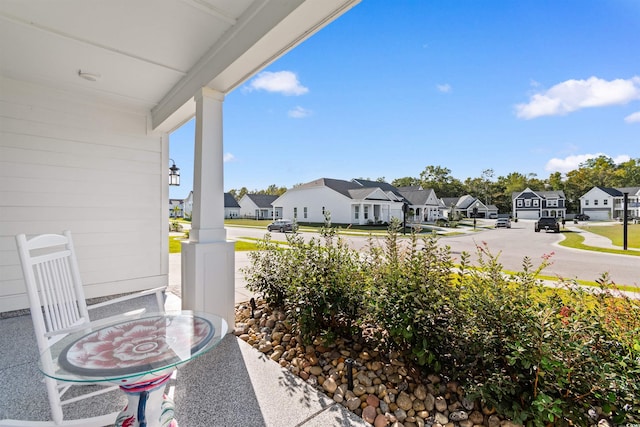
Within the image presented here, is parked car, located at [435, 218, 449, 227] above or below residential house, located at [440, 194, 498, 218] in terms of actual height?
below

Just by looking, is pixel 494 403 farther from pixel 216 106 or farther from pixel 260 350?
pixel 216 106

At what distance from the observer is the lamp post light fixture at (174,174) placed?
4505mm

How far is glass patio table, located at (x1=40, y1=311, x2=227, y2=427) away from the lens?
1093mm

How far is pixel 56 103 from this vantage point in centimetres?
349

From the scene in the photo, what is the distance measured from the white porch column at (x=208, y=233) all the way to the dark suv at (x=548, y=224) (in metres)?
3.58

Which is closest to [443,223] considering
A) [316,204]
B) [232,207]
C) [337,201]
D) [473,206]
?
[473,206]

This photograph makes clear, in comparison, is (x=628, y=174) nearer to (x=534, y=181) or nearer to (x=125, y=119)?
(x=534, y=181)

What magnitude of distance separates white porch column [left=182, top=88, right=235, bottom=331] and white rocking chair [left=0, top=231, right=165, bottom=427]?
549 millimetres

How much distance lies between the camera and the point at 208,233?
2.64 m

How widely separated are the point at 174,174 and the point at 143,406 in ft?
12.9

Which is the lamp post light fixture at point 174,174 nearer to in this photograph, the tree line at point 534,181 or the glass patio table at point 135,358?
the glass patio table at point 135,358

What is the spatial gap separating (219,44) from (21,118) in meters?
2.80

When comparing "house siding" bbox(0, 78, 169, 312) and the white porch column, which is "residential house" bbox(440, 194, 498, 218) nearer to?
the white porch column

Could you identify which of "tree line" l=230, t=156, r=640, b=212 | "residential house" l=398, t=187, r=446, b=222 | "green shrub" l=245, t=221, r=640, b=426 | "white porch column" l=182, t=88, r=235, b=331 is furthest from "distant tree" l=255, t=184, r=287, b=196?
"green shrub" l=245, t=221, r=640, b=426
